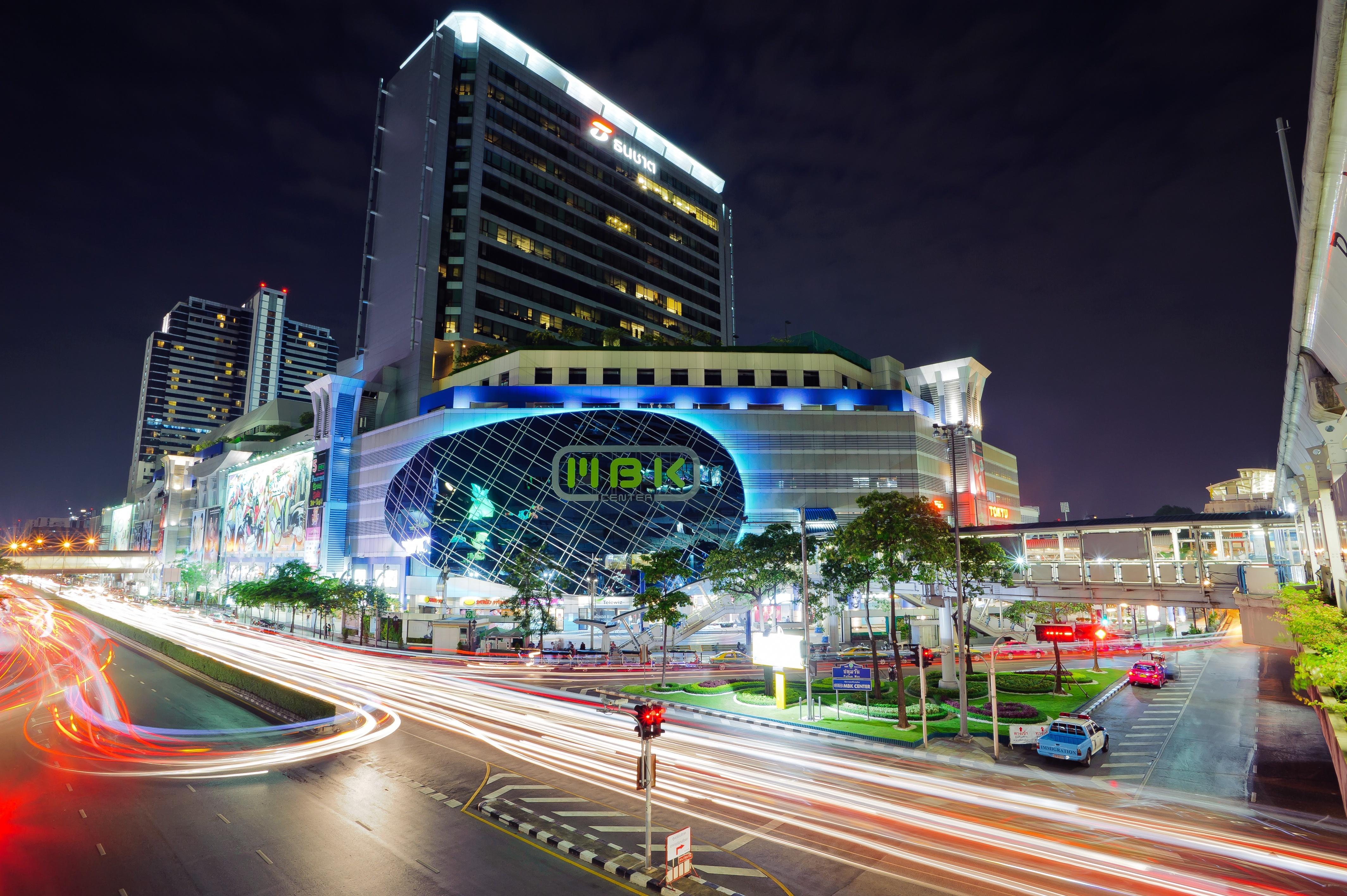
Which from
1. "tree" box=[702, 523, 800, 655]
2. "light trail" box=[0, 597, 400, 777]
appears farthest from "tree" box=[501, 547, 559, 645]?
"light trail" box=[0, 597, 400, 777]

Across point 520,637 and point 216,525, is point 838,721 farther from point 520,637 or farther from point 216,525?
point 216,525

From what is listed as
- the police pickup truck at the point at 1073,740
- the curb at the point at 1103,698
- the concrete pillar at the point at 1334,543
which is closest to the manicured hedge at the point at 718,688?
the curb at the point at 1103,698

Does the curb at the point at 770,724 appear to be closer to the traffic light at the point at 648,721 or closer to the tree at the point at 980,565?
the traffic light at the point at 648,721

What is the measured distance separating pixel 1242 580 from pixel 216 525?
167573 millimetres

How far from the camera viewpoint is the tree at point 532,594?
66250 millimetres

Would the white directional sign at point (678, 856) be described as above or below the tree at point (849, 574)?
below

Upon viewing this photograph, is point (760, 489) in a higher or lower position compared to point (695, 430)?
lower

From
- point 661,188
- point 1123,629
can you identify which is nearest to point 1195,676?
point 1123,629

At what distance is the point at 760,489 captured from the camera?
8819 centimetres

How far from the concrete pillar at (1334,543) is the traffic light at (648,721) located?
2280 cm

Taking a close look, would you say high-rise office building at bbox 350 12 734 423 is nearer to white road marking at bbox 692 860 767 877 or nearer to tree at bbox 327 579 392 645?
tree at bbox 327 579 392 645

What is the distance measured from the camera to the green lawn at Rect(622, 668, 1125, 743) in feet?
103

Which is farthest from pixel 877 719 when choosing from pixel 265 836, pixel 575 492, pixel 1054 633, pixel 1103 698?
pixel 575 492

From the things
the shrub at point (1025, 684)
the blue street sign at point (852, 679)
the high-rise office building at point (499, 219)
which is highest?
the high-rise office building at point (499, 219)
